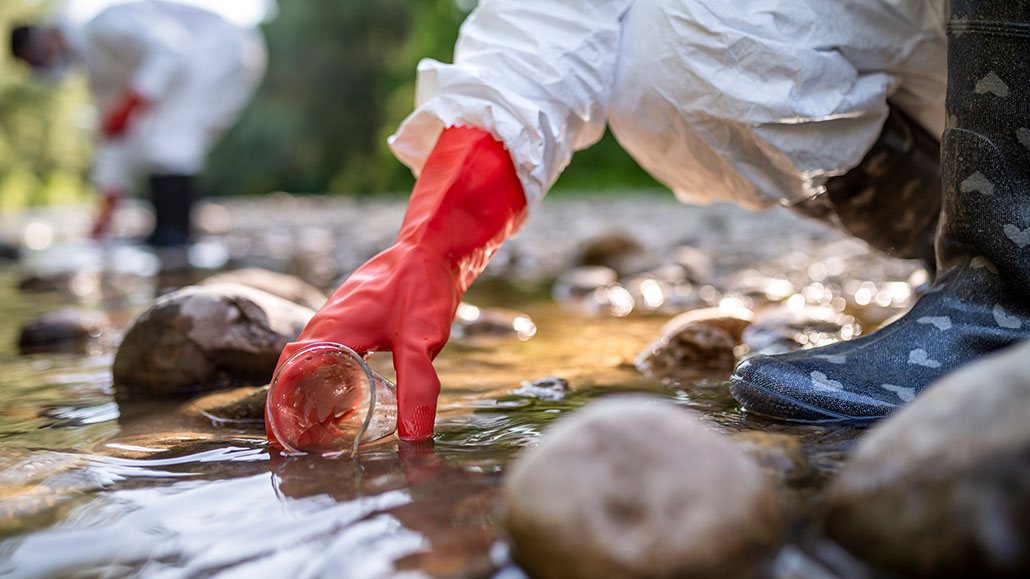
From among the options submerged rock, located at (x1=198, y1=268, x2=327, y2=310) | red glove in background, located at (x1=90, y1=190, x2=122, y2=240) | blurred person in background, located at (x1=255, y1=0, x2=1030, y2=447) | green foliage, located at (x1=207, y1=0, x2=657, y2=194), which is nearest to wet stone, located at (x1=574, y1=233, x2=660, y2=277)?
submerged rock, located at (x1=198, y1=268, x2=327, y2=310)

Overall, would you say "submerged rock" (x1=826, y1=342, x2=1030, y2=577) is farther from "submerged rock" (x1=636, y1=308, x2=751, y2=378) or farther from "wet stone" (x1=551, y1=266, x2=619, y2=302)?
"wet stone" (x1=551, y1=266, x2=619, y2=302)

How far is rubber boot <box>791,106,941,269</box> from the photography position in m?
2.04

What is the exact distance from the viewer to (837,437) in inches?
53.5

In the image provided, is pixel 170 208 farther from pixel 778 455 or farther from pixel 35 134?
pixel 35 134

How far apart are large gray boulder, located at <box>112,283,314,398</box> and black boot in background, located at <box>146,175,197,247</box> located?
432 cm

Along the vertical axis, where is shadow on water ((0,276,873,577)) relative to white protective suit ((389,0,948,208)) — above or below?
below

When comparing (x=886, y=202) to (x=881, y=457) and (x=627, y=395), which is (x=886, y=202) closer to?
(x=627, y=395)

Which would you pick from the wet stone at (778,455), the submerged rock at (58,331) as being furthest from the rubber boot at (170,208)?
the wet stone at (778,455)

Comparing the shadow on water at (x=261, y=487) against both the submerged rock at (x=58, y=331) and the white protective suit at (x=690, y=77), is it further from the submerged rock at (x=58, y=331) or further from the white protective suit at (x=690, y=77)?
the submerged rock at (x=58, y=331)

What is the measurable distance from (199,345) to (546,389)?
86cm

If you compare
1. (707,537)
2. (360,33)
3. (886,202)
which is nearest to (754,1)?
(886,202)

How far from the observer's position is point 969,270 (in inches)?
61.7

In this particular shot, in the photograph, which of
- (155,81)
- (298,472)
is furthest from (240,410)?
(155,81)

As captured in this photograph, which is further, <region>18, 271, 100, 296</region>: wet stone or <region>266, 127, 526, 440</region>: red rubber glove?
<region>18, 271, 100, 296</region>: wet stone
